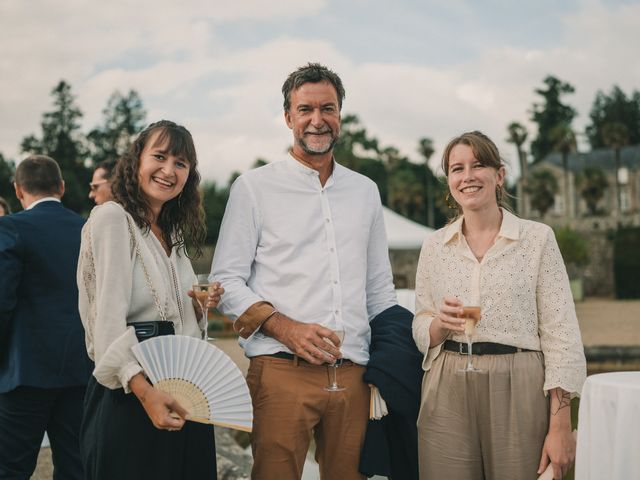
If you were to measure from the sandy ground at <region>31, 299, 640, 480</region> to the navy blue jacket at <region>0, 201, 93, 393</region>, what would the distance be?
7459 mm

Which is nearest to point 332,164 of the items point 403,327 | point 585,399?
point 403,327

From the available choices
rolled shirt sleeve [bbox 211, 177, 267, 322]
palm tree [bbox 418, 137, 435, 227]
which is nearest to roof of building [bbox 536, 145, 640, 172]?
palm tree [bbox 418, 137, 435, 227]

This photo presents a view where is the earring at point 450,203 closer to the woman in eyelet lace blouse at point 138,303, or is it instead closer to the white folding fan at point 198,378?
the woman in eyelet lace blouse at point 138,303

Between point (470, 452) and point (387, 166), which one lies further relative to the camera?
point (387, 166)

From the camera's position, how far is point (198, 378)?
2.50 m

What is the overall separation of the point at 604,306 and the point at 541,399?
26.7 meters

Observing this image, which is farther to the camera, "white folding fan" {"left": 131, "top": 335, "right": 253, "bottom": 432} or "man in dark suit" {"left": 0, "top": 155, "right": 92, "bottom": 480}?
"man in dark suit" {"left": 0, "top": 155, "right": 92, "bottom": 480}

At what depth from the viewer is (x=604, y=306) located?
27328mm

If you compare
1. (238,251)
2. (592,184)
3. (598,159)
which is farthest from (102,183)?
(598,159)

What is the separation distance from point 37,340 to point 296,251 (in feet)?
5.61

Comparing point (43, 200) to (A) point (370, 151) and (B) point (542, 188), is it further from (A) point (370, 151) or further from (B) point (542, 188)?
(A) point (370, 151)

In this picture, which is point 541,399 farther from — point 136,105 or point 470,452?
point 136,105

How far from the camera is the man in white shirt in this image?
2.99 m

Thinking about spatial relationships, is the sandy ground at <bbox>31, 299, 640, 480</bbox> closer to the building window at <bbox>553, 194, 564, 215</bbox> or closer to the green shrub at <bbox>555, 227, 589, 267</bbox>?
the green shrub at <bbox>555, 227, 589, 267</bbox>
